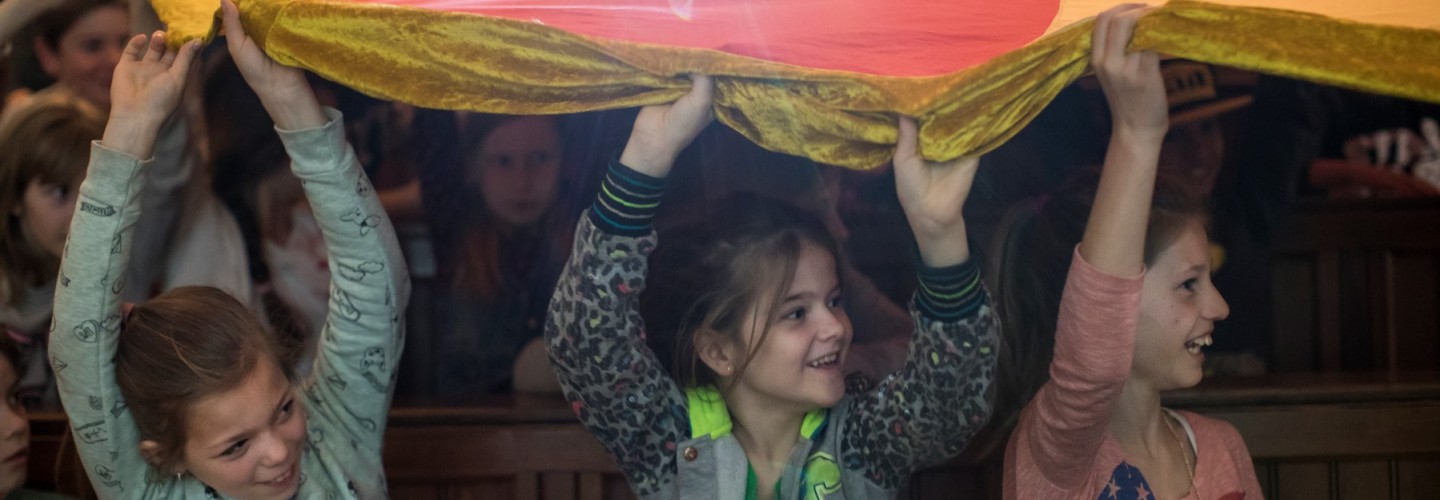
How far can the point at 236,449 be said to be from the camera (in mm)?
1700

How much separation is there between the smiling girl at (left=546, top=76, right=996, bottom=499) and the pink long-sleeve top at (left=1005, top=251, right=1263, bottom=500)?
10cm

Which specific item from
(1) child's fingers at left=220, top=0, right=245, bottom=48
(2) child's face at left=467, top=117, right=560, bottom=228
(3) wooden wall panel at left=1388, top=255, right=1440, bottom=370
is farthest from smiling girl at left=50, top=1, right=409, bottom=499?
(3) wooden wall panel at left=1388, top=255, right=1440, bottom=370

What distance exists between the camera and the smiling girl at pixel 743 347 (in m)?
1.56

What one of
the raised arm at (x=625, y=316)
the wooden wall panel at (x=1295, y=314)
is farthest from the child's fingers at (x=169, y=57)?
the wooden wall panel at (x=1295, y=314)

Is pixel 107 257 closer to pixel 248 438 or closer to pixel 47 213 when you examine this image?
pixel 248 438

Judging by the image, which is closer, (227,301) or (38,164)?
(227,301)

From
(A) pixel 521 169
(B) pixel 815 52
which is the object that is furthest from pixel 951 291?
(A) pixel 521 169

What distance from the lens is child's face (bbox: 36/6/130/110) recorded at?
8.45ft

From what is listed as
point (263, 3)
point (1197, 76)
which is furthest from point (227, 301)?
point (1197, 76)

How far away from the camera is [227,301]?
69.4 inches

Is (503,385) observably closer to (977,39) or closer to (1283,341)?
(977,39)

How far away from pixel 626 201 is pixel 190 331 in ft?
1.89

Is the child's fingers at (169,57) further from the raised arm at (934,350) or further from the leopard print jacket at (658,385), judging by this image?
the raised arm at (934,350)

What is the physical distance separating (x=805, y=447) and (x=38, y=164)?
144cm
